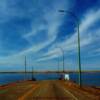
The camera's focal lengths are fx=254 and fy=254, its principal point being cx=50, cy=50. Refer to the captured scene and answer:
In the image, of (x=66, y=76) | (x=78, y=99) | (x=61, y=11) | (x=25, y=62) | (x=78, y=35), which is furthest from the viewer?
(x=25, y=62)

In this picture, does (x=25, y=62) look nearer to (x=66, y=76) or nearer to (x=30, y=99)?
(x=66, y=76)

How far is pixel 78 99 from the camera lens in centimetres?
2050

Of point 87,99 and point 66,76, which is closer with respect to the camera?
point 87,99

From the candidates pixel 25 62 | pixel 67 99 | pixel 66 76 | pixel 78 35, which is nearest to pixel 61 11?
pixel 78 35

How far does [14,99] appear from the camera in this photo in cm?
2130

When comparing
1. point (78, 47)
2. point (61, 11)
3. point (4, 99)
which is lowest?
point (4, 99)

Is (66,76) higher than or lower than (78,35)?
lower

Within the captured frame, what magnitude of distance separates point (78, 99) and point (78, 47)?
639 inches

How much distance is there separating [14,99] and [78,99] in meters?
5.34

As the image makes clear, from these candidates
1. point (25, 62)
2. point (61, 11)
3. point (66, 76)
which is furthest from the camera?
point (25, 62)

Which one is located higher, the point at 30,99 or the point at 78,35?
the point at 78,35

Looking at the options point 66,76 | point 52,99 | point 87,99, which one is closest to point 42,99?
point 52,99

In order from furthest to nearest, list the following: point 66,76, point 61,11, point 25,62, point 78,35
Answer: point 25,62 < point 66,76 < point 78,35 < point 61,11

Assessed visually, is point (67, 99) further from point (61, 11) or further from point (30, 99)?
point (61, 11)
